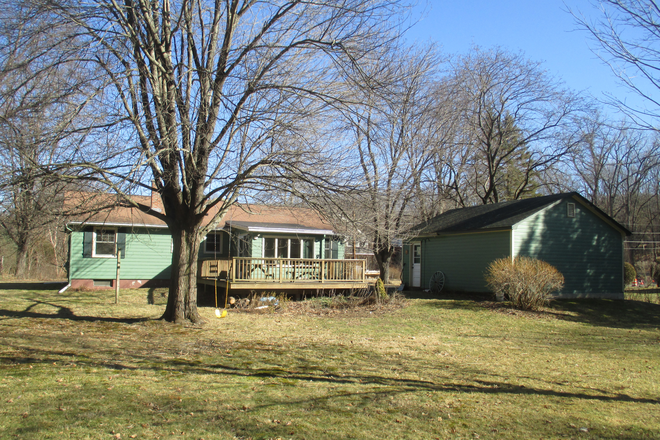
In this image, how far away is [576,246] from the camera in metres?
18.5

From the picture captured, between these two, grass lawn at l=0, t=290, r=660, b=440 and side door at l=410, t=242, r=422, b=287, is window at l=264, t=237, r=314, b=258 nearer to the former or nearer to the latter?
side door at l=410, t=242, r=422, b=287

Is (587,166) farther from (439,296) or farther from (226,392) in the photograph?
(226,392)

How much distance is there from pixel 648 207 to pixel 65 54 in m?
45.3

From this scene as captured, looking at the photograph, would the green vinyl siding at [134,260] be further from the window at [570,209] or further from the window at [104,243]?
the window at [570,209]

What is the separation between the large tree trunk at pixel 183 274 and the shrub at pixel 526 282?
976cm

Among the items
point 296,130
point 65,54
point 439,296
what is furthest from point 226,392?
point 439,296

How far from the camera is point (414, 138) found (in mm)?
20547

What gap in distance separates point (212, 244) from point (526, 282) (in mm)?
13551

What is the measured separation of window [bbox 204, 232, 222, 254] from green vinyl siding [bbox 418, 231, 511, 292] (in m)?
9.64

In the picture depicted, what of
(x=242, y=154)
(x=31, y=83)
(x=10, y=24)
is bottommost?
(x=242, y=154)

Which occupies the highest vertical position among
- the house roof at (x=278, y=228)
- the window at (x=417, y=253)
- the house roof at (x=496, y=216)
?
the house roof at (x=496, y=216)

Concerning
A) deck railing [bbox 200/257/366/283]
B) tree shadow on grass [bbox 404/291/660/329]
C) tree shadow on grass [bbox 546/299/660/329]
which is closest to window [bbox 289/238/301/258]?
deck railing [bbox 200/257/366/283]

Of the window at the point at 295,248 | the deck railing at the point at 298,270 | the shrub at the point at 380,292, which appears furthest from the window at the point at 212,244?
the shrub at the point at 380,292

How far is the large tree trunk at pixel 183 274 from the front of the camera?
1105 cm
